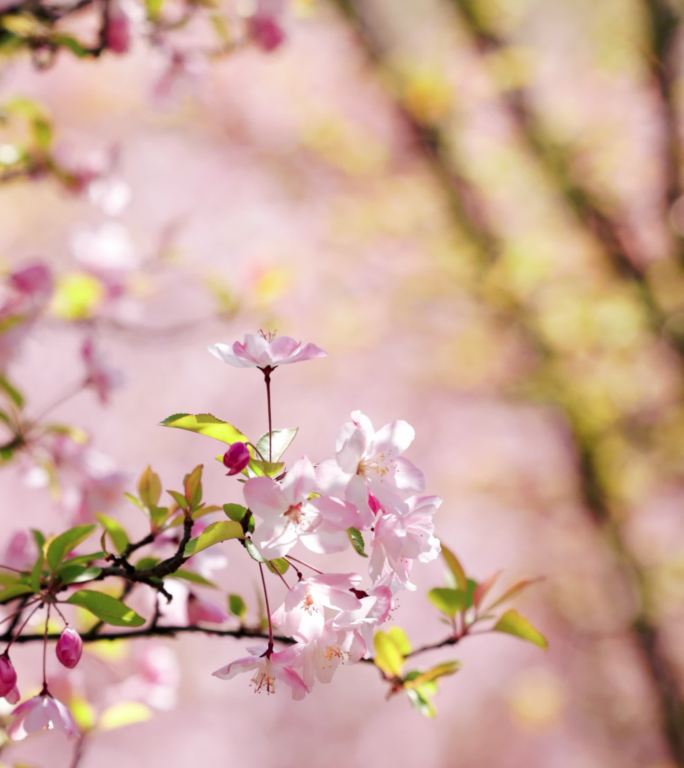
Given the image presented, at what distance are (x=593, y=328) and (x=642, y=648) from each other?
4.07 ft

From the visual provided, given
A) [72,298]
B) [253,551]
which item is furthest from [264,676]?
[72,298]

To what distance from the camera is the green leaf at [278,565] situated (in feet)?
2.10

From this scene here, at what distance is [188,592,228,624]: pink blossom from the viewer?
2.92 ft

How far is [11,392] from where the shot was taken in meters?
1.01

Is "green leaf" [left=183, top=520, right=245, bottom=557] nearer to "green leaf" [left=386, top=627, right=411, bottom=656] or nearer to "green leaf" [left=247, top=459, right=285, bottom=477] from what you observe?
"green leaf" [left=247, top=459, right=285, bottom=477]

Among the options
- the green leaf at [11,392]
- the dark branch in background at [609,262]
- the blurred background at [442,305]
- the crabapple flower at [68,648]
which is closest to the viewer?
the crabapple flower at [68,648]

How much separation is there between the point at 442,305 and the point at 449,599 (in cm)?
272

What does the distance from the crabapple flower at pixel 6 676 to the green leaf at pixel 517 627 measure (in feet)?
1.39

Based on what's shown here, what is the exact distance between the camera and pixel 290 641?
0.77m

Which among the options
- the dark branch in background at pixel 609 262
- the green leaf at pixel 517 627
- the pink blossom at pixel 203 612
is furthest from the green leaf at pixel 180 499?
the dark branch in background at pixel 609 262

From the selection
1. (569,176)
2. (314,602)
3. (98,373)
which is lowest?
(569,176)

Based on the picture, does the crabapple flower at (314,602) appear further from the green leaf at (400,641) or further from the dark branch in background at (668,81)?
the dark branch in background at (668,81)

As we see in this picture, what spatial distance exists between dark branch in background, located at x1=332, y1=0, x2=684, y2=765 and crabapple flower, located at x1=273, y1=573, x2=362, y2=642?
2.12m

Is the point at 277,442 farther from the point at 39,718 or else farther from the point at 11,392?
the point at 11,392
